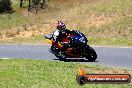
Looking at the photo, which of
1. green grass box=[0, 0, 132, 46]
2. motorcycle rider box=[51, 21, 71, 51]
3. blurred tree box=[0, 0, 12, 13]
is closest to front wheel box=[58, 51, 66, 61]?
motorcycle rider box=[51, 21, 71, 51]

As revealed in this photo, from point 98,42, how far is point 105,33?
391 cm

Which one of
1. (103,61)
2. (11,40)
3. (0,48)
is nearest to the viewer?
(103,61)

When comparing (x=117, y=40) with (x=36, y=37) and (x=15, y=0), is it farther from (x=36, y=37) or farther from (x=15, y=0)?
(x=15, y=0)

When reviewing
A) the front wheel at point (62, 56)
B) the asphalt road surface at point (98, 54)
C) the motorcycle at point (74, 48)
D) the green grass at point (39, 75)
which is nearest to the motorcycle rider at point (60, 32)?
the motorcycle at point (74, 48)

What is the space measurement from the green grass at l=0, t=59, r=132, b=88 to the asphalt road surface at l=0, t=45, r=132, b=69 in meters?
2.04

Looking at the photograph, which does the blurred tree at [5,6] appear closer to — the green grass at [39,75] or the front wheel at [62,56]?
the front wheel at [62,56]

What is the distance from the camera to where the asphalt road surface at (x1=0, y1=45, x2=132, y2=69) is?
1875cm

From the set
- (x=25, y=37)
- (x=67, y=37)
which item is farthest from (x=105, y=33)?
(x=67, y=37)

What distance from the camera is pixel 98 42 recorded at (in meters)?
27.9

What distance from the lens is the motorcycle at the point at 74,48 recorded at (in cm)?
1961

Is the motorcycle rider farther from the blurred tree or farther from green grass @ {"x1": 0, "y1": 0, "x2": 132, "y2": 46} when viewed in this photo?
the blurred tree

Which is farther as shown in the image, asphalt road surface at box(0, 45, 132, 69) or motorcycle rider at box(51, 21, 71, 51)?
motorcycle rider at box(51, 21, 71, 51)

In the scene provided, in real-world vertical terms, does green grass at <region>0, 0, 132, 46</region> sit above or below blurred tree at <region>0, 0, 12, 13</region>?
above

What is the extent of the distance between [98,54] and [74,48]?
85.1 inches
